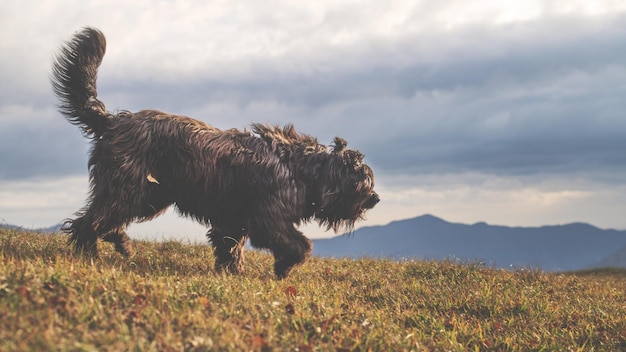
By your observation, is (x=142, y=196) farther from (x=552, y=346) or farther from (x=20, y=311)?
(x=552, y=346)

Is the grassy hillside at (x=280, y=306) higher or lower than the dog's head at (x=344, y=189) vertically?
lower

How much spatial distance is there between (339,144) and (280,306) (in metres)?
3.64

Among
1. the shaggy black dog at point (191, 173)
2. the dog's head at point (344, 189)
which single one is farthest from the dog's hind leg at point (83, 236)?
the dog's head at point (344, 189)

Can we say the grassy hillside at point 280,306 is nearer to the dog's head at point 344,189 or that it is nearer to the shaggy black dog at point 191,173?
the shaggy black dog at point 191,173

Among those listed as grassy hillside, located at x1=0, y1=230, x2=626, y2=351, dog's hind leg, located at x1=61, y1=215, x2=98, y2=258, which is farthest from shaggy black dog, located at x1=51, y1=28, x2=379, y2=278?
grassy hillside, located at x1=0, y1=230, x2=626, y2=351

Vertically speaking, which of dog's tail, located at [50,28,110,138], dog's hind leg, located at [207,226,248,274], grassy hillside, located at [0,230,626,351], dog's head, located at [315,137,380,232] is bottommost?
grassy hillside, located at [0,230,626,351]

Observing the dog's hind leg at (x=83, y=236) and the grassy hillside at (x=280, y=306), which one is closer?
the grassy hillside at (x=280, y=306)

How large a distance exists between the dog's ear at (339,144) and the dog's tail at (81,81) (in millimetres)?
3532

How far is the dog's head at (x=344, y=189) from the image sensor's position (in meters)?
9.65

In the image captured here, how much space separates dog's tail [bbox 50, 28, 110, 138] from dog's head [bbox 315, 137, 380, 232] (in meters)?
3.50

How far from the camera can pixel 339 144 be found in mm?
9922

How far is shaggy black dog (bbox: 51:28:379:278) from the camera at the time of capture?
338 inches

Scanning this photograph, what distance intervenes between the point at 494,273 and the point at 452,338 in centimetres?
576

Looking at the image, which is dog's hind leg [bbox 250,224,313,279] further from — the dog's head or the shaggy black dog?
the dog's head
